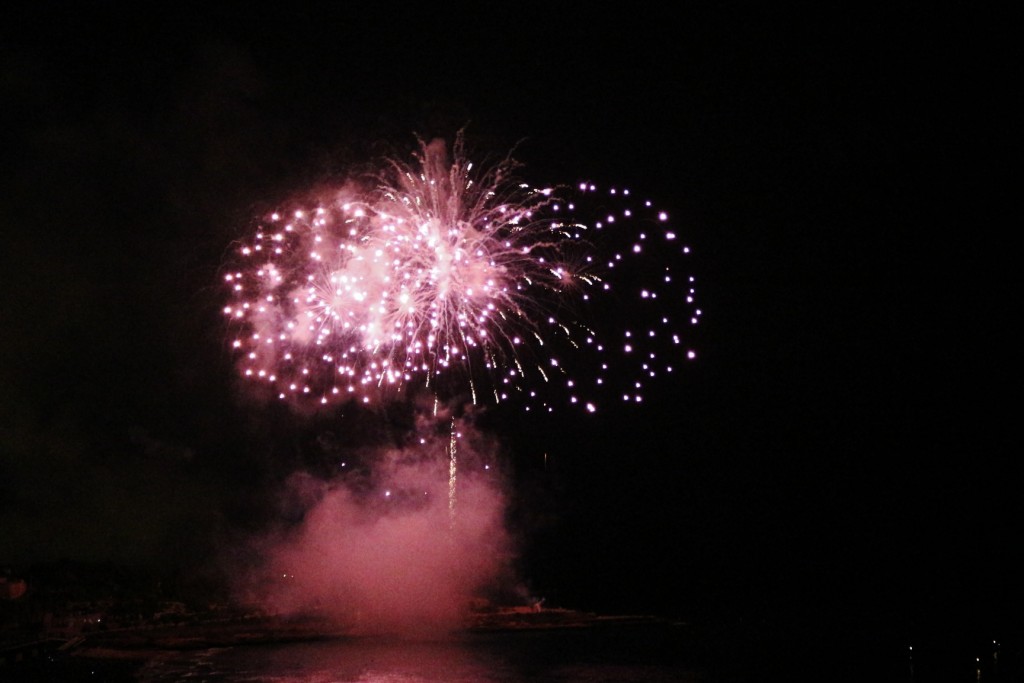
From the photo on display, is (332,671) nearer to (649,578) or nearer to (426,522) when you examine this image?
Answer: (426,522)

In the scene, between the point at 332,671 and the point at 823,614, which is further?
the point at 823,614

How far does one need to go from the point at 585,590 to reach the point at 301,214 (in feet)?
97.1

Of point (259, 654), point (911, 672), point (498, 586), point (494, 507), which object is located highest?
point (494, 507)

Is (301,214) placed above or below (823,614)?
above

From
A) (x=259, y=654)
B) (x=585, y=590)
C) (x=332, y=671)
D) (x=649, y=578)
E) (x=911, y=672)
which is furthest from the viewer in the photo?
(x=649, y=578)

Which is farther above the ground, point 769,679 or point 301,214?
point 301,214

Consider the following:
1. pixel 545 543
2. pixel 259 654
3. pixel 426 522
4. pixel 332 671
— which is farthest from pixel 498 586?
pixel 332 671

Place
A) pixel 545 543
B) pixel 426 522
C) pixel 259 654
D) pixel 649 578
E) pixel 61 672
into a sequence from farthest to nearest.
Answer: pixel 649 578
pixel 545 543
pixel 426 522
pixel 259 654
pixel 61 672

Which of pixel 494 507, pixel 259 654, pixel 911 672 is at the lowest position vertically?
pixel 911 672

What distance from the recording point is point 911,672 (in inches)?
835

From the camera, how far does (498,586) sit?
3253 cm

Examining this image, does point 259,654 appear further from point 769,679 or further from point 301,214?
point 301,214

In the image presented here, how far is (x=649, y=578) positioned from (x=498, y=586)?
12.2 m

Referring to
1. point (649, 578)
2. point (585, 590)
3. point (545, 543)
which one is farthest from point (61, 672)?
point (649, 578)
